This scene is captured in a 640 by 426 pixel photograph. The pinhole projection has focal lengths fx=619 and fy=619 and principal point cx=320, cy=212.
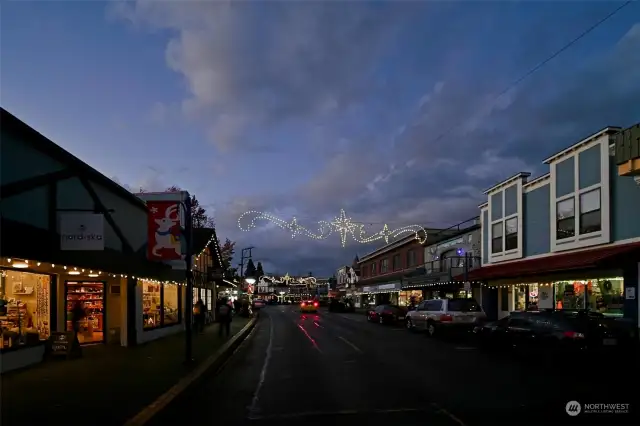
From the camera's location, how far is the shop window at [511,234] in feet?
97.0

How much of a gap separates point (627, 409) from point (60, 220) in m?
12.0

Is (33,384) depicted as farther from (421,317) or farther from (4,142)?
(421,317)

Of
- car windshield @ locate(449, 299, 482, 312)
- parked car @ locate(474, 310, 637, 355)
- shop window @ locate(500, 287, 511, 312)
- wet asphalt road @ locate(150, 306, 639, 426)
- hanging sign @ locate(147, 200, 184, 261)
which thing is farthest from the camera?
shop window @ locate(500, 287, 511, 312)

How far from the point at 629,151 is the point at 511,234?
12.5 m

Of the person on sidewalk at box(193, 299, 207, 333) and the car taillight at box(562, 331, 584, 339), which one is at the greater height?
the car taillight at box(562, 331, 584, 339)

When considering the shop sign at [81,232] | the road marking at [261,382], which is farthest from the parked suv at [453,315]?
the shop sign at [81,232]

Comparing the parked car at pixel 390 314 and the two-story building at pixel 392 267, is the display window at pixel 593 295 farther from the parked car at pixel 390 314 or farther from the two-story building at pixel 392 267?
the two-story building at pixel 392 267

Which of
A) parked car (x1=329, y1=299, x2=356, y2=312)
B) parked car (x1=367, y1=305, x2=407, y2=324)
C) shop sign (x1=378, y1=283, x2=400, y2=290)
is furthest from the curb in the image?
parked car (x1=329, y1=299, x2=356, y2=312)

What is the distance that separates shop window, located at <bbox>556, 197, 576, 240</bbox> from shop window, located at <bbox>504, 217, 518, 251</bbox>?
428cm

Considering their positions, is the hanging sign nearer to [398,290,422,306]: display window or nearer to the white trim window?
the white trim window

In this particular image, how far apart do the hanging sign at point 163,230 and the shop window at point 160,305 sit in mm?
3096

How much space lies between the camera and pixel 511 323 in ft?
63.0

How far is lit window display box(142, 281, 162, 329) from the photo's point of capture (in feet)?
76.1

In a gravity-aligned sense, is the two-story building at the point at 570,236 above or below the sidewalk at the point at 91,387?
above
